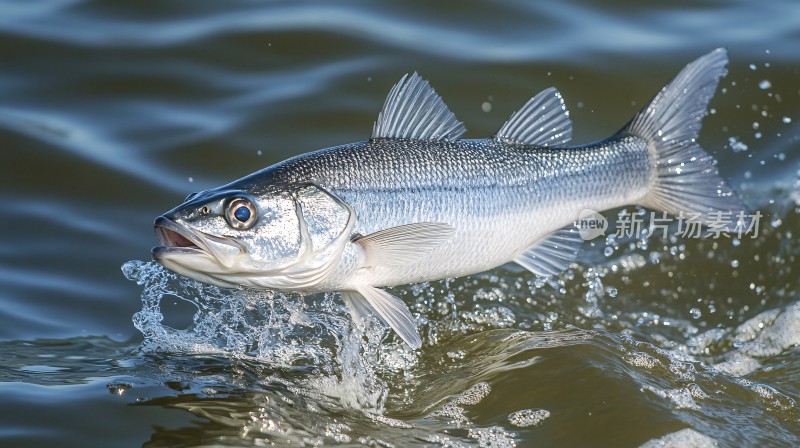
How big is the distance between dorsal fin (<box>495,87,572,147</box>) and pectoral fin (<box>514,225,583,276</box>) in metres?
0.44

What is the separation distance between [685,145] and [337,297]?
2.06 meters

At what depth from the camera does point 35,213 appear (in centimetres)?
684

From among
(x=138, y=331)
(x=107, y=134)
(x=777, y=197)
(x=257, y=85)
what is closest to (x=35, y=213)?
(x=107, y=134)

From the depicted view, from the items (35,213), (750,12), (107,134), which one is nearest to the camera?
(35,213)

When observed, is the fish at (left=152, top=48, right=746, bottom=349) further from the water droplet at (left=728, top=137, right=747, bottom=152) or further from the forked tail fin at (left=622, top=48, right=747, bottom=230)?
the water droplet at (left=728, top=137, right=747, bottom=152)

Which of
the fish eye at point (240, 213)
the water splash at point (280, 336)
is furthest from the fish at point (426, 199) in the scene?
the water splash at point (280, 336)

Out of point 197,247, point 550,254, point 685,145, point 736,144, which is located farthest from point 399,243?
point 736,144

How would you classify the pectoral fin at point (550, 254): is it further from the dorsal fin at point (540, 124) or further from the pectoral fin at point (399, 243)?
the pectoral fin at point (399, 243)

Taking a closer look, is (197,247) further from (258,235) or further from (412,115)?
(412,115)

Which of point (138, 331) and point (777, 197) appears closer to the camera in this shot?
point (138, 331)

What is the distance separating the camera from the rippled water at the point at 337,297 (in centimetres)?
436

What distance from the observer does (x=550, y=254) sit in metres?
4.89

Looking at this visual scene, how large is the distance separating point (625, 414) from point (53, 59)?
5.71 meters

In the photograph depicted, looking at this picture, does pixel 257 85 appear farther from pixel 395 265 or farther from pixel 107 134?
pixel 395 265
